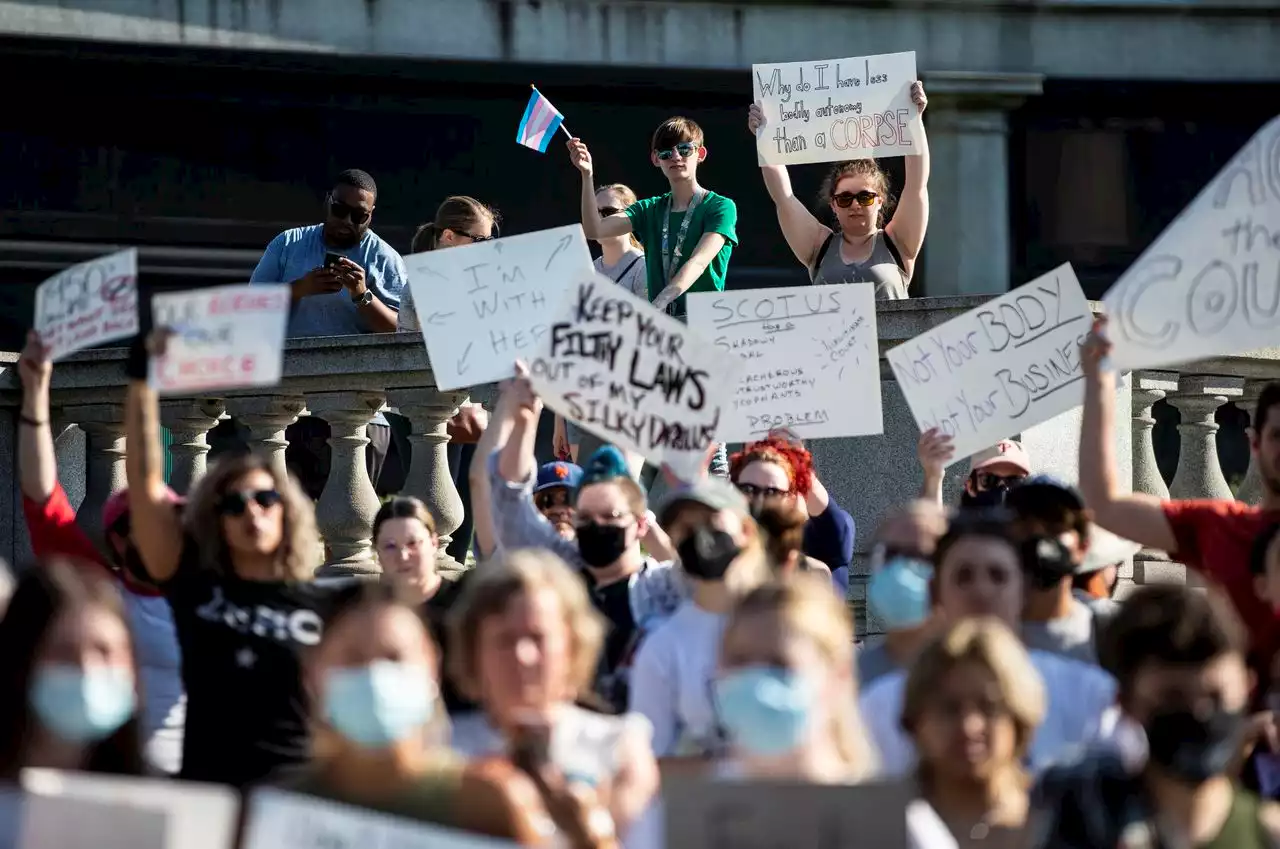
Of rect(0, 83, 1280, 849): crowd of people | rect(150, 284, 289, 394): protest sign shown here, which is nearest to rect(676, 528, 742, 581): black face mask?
rect(0, 83, 1280, 849): crowd of people

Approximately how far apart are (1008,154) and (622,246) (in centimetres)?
631

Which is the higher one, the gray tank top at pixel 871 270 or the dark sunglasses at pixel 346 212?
the dark sunglasses at pixel 346 212

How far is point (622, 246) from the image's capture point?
877 centimetres

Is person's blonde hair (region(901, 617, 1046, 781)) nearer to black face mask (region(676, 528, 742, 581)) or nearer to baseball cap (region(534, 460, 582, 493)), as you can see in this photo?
black face mask (region(676, 528, 742, 581))

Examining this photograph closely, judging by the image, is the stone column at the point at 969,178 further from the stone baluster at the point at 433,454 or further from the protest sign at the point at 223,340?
the protest sign at the point at 223,340

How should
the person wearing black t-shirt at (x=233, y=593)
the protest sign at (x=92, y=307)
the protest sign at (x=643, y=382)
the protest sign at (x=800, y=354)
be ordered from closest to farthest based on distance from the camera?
the person wearing black t-shirt at (x=233, y=593) → the protest sign at (x=92, y=307) → the protest sign at (x=643, y=382) → the protest sign at (x=800, y=354)

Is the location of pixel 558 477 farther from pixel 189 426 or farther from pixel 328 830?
pixel 328 830

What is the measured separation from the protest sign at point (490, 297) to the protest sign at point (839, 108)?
154 cm

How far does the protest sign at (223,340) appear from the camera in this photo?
18.3ft

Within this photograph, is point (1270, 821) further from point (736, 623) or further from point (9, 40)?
point (9, 40)

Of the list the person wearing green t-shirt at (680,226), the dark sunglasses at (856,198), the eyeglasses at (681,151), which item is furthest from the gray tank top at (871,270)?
the eyeglasses at (681,151)

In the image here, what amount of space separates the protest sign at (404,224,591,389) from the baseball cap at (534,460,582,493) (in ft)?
1.41

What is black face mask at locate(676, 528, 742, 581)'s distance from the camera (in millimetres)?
5355

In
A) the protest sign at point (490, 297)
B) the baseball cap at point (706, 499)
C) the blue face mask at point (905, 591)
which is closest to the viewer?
the blue face mask at point (905, 591)
